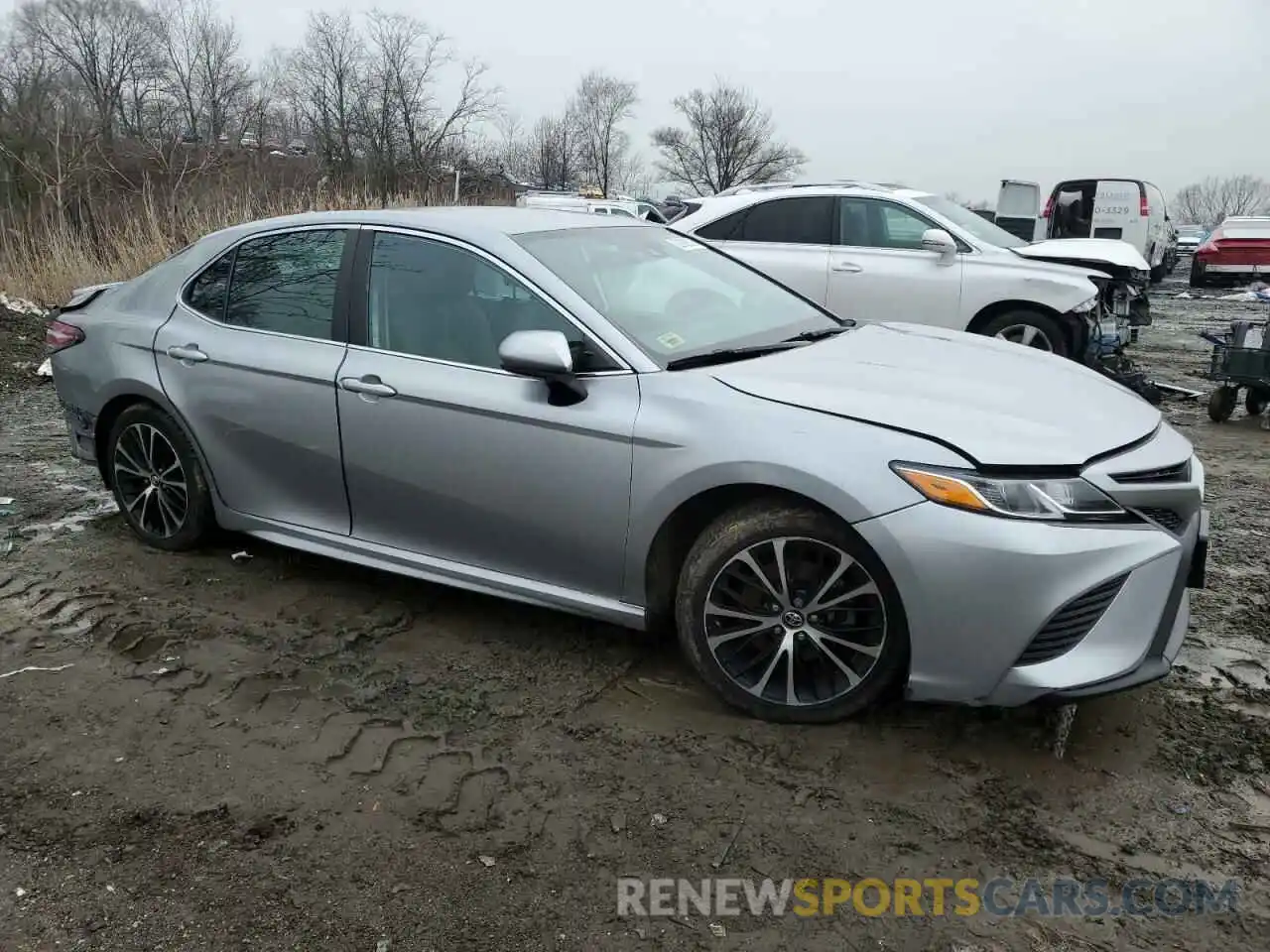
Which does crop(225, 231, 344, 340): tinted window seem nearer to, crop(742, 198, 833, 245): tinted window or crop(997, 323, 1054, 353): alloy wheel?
crop(742, 198, 833, 245): tinted window

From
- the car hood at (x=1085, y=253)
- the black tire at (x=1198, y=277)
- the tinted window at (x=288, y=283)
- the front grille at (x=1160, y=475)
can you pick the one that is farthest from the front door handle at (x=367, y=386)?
the black tire at (x=1198, y=277)

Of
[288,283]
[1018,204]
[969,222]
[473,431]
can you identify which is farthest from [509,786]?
[1018,204]

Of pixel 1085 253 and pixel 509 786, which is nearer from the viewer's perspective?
pixel 509 786

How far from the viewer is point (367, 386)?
3721 mm

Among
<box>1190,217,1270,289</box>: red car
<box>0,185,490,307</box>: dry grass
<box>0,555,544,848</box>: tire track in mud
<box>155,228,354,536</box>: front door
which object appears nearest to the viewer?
<box>0,555,544,848</box>: tire track in mud

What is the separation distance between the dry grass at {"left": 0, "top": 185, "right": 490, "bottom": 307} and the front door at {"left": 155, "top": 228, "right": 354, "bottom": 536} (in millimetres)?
7409

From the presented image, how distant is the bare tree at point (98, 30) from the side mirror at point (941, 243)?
69889 mm

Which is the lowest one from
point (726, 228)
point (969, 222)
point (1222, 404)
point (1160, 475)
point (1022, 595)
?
point (1222, 404)

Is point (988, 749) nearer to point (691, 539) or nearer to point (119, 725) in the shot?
point (691, 539)

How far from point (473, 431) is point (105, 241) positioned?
428 inches

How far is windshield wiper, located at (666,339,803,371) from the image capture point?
3346 millimetres

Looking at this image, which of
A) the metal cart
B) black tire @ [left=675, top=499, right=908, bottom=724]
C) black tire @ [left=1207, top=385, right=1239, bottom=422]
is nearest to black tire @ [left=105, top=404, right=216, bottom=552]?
black tire @ [left=675, top=499, right=908, bottom=724]

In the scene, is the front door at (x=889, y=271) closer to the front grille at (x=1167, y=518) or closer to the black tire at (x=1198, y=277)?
the front grille at (x=1167, y=518)

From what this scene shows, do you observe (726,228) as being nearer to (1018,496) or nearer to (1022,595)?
(1018,496)
